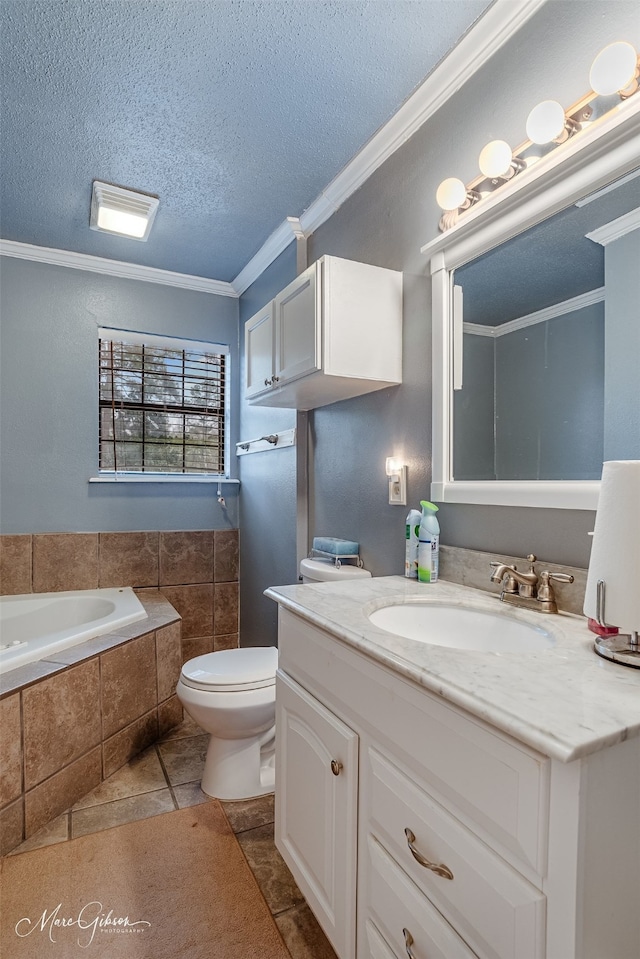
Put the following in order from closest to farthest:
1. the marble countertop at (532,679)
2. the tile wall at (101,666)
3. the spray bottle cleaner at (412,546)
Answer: the marble countertop at (532,679) < the spray bottle cleaner at (412,546) < the tile wall at (101,666)

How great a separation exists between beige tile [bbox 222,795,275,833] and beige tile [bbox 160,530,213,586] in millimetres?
1502

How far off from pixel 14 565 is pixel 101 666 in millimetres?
1158

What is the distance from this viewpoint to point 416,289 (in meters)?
1.73

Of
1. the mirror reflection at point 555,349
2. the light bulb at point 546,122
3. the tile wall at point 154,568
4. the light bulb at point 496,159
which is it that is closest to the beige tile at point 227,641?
the tile wall at point 154,568

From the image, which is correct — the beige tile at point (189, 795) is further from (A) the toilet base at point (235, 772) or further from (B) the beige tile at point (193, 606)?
(B) the beige tile at point (193, 606)

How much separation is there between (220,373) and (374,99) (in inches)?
78.4

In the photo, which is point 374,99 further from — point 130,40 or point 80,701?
point 80,701

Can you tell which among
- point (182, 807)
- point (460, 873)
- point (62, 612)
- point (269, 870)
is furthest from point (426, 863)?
point (62, 612)

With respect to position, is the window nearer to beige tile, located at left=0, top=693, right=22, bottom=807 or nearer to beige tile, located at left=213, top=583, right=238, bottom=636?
beige tile, located at left=213, top=583, right=238, bottom=636

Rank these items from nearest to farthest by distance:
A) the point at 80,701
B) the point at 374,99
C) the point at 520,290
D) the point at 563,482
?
1. the point at 563,482
2. the point at 520,290
3. the point at 374,99
4. the point at 80,701

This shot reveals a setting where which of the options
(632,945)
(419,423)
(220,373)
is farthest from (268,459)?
(632,945)

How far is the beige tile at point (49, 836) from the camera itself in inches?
64.4

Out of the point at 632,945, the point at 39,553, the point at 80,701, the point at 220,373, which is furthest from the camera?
the point at 220,373

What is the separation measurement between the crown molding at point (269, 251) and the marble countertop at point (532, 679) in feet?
6.45
